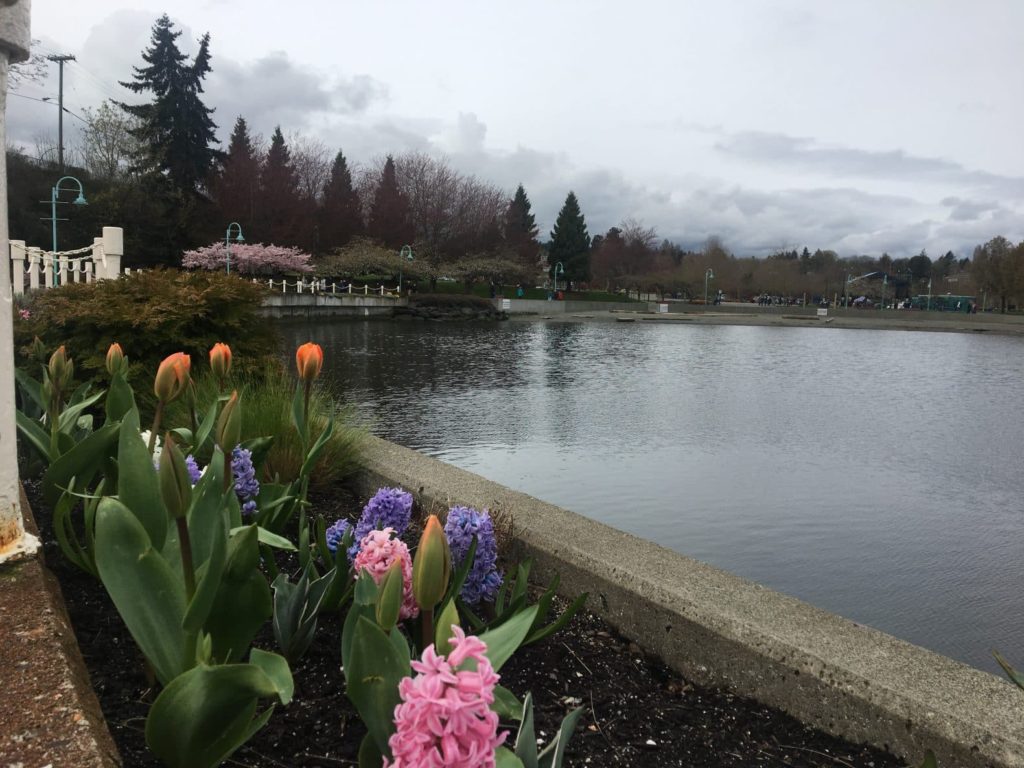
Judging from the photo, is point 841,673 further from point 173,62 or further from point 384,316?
point 173,62

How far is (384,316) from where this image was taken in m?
38.1

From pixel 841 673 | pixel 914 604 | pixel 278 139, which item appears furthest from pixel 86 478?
pixel 278 139

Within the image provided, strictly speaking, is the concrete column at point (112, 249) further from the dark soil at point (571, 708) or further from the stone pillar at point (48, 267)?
the dark soil at point (571, 708)

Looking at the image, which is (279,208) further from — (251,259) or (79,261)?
(79,261)

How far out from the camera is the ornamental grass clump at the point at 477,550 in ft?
6.67

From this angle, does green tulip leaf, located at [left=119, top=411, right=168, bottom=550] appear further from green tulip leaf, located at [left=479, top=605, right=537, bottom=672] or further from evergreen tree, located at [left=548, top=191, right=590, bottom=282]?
evergreen tree, located at [left=548, top=191, right=590, bottom=282]

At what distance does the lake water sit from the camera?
401cm

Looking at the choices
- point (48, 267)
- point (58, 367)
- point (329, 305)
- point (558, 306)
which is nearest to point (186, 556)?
point (58, 367)

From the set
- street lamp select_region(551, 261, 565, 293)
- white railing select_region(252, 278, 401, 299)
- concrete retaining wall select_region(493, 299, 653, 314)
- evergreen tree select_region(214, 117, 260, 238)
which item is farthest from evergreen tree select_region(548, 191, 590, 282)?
evergreen tree select_region(214, 117, 260, 238)

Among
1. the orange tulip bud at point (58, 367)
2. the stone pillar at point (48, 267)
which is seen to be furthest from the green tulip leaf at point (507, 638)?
the stone pillar at point (48, 267)

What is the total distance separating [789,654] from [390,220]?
56505mm

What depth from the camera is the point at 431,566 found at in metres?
1.07

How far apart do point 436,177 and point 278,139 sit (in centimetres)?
1348

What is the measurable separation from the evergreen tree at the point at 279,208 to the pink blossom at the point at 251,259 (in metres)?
2.63
